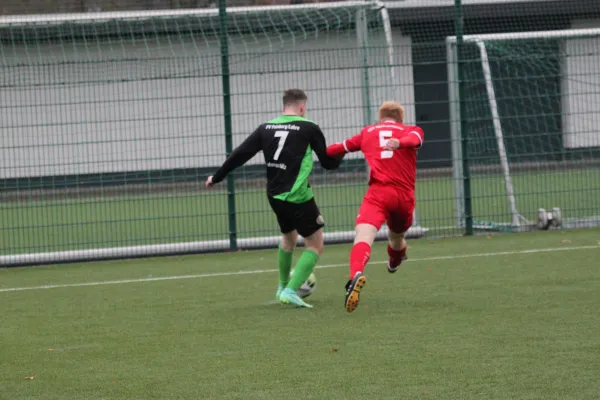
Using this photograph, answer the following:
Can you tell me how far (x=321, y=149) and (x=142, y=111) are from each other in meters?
6.48

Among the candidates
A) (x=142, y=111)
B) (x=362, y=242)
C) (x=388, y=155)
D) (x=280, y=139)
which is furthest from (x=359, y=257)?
(x=142, y=111)

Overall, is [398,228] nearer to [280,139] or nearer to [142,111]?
[280,139]

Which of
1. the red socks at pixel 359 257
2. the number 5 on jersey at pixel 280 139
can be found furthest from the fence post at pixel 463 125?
the red socks at pixel 359 257

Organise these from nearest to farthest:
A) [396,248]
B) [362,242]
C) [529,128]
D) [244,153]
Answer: [362,242] → [244,153] → [396,248] → [529,128]

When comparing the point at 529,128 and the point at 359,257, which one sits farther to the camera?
the point at 529,128

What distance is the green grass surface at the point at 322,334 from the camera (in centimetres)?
545

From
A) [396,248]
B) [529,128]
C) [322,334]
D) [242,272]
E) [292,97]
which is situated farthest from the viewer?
[529,128]

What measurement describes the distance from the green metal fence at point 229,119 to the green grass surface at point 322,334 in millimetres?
2320

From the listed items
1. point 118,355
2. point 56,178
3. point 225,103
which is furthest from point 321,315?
point 56,178

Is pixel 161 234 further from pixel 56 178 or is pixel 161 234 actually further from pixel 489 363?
pixel 489 363

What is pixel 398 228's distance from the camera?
8.45m

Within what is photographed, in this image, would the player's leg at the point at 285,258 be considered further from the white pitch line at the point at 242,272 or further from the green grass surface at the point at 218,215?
the green grass surface at the point at 218,215

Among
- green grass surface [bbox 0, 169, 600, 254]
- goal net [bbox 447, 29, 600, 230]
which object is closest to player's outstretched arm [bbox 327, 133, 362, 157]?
green grass surface [bbox 0, 169, 600, 254]

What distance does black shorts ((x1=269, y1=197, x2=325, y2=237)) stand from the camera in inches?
321
